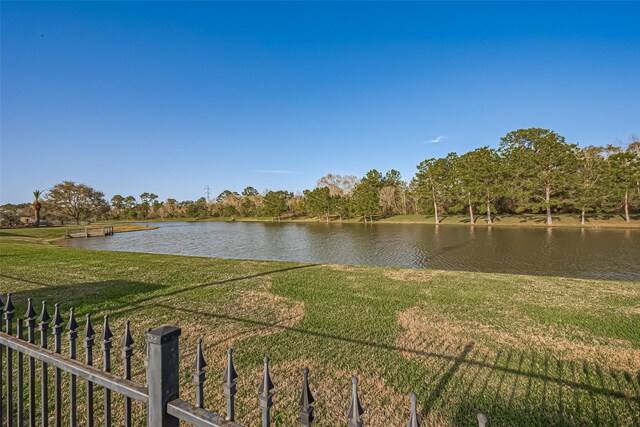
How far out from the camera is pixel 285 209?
65.6 m

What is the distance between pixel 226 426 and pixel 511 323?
5.02 meters

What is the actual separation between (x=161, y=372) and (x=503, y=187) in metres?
42.6

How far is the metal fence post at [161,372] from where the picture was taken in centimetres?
144

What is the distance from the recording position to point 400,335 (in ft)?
14.6

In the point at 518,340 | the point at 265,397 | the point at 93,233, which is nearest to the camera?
the point at 265,397

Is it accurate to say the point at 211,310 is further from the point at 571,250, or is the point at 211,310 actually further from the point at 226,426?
the point at 571,250

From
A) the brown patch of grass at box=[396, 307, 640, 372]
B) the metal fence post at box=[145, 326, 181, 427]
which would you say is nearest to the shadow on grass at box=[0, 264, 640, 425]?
the brown patch of grass at box=[396, 307, 640, 372]

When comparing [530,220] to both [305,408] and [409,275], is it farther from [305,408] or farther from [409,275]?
[305,408]

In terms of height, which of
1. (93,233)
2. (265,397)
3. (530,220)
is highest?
(265,397)

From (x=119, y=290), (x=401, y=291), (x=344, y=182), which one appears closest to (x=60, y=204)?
(x=344, y=182)

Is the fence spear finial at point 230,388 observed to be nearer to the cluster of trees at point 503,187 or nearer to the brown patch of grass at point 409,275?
the brown patch of grass at point 409,275

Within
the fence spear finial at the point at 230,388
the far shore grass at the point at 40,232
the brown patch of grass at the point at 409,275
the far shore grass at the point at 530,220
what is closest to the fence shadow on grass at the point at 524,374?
the fence spear finial at the point at 230,388

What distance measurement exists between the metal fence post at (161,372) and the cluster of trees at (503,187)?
131 feet

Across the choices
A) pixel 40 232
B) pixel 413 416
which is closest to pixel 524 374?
pixel 413 416
